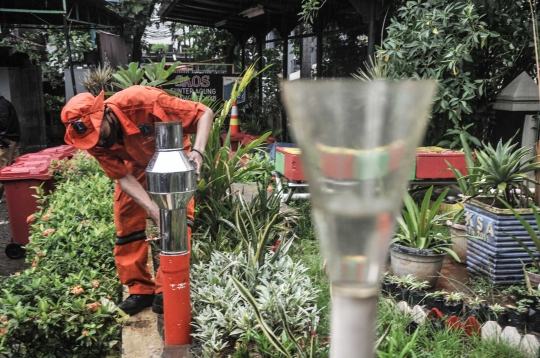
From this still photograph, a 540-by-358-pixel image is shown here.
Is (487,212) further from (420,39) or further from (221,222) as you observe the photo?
(420,39)

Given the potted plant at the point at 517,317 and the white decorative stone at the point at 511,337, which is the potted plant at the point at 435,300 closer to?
the potted plant at the point at 517,317

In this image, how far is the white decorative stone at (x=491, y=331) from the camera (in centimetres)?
255

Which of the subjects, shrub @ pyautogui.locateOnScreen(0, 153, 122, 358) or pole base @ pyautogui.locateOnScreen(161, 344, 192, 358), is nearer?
pole base @ pyautogui.locateOnScreen(161, 344, 192, 358)

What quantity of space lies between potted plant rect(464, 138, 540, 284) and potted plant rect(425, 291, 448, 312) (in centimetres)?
64

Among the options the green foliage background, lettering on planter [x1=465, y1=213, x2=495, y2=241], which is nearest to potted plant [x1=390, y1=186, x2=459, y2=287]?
lettering on planter [x1=465, y1=213, x2=495, y2=241]

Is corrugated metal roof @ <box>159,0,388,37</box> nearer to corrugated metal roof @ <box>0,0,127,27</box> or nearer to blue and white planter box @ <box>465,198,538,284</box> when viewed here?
corrugated metal roof @ <box>0,0,127,27</box>

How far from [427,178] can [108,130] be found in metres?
3.03

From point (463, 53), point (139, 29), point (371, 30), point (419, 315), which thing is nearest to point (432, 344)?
point (419, 315)

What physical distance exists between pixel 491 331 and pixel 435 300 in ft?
1.47

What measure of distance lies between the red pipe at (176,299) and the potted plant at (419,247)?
1.59 metres

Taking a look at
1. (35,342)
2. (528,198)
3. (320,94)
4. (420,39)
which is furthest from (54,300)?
(420,39)

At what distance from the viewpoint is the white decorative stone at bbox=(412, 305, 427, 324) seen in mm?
2730

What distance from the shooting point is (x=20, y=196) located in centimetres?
571

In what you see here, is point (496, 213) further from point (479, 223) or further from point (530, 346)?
point (530, 346)
